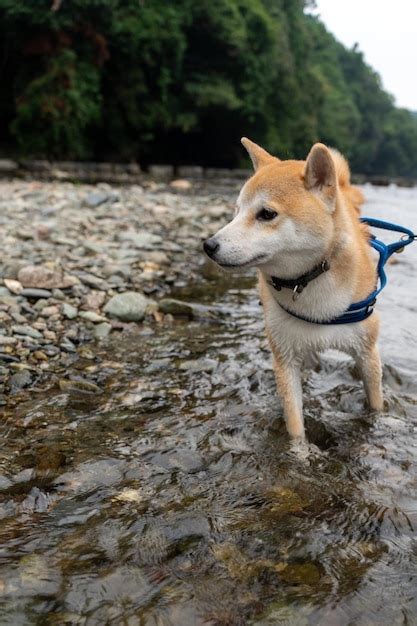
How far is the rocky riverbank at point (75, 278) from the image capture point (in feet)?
14.3

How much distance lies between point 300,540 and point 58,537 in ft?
3.38

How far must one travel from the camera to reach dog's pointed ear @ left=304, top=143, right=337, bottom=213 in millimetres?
2715

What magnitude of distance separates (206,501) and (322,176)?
5.57ft

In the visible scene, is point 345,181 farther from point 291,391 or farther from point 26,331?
point 26,331

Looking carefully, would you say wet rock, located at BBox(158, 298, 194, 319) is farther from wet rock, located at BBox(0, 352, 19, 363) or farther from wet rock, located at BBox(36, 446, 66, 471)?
wet rock, located at BBox(36, 446, 66, 471)

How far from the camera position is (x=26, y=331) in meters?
4.53

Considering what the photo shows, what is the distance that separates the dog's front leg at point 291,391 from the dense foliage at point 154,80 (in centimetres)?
2252

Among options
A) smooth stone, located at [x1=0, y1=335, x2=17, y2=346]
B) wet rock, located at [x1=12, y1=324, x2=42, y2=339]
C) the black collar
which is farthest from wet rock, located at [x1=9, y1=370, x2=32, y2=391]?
the black collar

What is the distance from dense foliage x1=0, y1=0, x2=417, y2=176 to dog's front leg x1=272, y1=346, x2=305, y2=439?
22521mm

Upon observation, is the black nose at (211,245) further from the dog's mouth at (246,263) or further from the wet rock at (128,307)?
the wet rock at (128,307)

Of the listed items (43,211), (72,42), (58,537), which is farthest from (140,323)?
(72,42)

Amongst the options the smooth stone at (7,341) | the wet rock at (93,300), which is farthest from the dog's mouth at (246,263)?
the wet rock at (93,300)

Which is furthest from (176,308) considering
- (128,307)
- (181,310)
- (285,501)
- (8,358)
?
(285,501)

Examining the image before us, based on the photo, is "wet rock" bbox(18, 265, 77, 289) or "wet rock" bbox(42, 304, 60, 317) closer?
"wet rock" bbox(42, 304, 60, 317)
